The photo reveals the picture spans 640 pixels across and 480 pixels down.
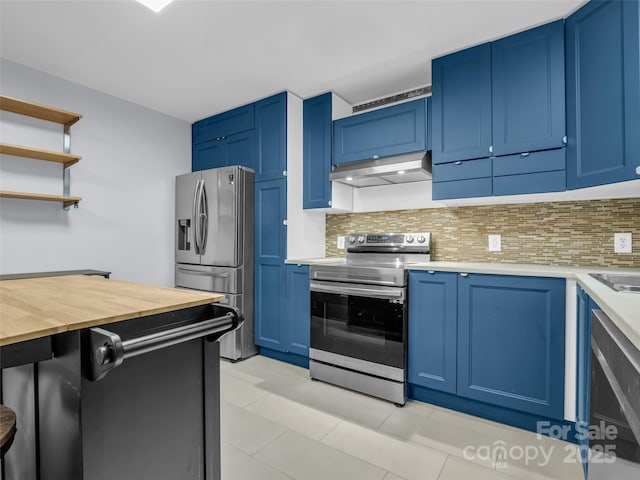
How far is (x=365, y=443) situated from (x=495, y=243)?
1.75 meters

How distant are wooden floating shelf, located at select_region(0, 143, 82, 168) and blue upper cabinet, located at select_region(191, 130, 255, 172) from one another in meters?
1.29

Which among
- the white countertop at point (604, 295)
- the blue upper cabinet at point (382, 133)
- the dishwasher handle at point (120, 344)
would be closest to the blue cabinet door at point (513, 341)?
the white countertop at point (604, 295)

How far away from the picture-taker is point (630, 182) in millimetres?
1694

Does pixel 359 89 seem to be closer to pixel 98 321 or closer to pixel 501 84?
pixel 501 84

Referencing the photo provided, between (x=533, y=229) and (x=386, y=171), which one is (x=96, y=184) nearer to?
(x=386, y=171)

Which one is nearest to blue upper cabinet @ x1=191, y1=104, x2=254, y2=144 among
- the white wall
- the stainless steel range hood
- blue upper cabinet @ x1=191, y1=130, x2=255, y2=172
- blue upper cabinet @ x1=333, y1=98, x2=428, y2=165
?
blue upper cabinet @ x1=191, y1=130, x2=255, y2=172

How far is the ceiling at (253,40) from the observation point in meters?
2.02

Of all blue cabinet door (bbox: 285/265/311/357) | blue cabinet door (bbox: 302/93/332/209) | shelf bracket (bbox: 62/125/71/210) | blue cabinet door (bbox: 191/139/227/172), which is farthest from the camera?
blue cabinet door (bbox: 191/139/227/172)

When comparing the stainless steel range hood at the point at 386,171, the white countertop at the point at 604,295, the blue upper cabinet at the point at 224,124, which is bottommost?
the white countertop at the point at 604,295

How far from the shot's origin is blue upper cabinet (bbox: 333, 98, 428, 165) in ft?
8.64

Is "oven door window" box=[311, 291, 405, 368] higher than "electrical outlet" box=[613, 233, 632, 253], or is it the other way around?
"electrical outlet" box=[613, 233, 632, 253]

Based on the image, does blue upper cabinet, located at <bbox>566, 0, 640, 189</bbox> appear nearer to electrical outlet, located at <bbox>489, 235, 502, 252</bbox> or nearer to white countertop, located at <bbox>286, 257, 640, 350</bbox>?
white countertop, located at <bbox>286, 257, 640, 350</bbox>

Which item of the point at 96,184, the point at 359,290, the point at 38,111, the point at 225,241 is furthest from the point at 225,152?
the point at 359,290

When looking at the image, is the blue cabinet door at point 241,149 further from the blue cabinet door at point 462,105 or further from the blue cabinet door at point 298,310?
the blue cabinet door at point 462,105
